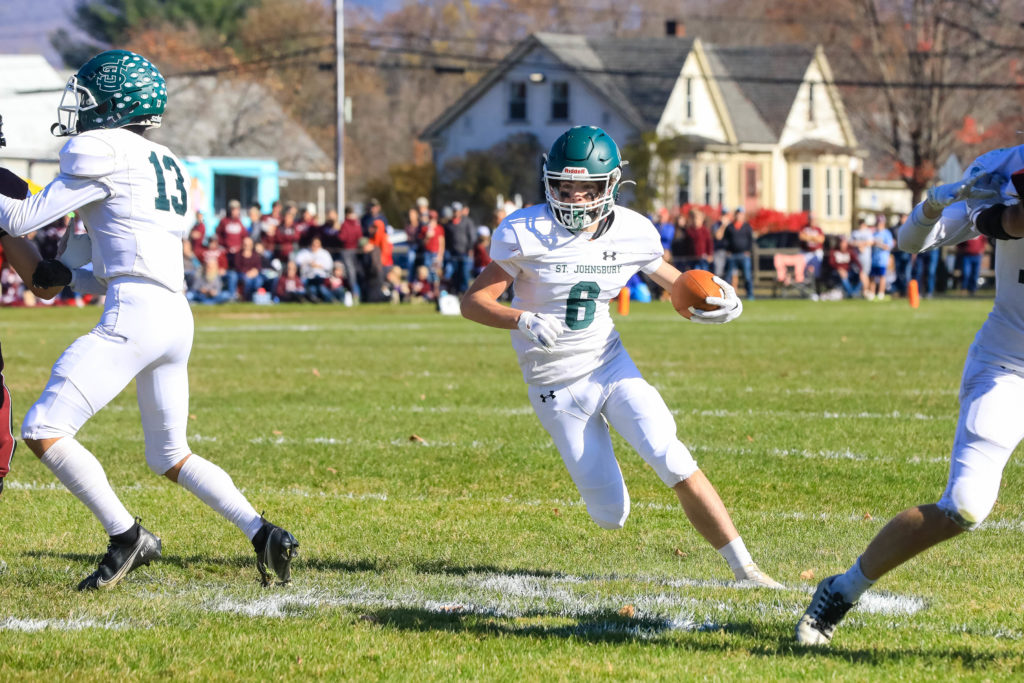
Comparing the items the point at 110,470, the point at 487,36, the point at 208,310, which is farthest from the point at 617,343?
the point at 487,36

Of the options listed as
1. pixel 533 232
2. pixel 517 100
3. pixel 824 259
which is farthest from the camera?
pixel 517 100

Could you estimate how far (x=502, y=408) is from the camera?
32.4 ft

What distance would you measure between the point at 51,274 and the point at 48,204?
0.37 m

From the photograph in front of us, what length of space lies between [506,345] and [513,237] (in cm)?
1013

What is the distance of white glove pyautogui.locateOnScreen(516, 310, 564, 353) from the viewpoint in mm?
4742

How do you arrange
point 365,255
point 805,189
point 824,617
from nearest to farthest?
point 824,617 → point 365,255 → point 805,189

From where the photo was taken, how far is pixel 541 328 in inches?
187

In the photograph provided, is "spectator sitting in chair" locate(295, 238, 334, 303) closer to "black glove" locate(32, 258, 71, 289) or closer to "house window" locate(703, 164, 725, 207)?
"black glove" locate(32, 258, 71, 289)

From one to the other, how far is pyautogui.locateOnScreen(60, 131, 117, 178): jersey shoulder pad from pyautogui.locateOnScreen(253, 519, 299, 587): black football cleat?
4.68ft

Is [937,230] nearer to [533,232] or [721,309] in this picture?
[721,309]

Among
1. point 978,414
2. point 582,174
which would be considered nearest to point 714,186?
point 582,174

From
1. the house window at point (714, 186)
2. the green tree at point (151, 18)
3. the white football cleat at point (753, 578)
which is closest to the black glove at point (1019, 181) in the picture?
the white football cleat at point (753, 578)

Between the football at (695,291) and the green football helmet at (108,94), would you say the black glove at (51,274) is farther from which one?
the football at (695,291)

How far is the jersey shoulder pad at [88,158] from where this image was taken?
15.7 ft
